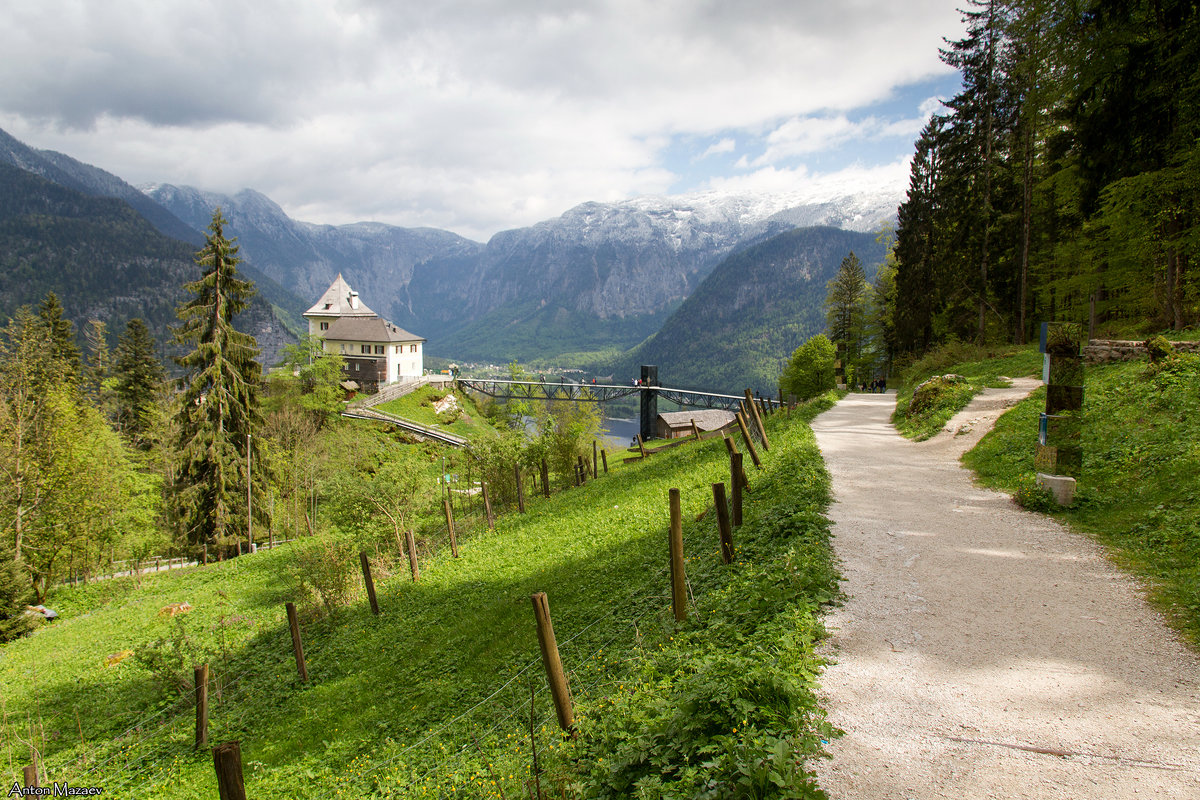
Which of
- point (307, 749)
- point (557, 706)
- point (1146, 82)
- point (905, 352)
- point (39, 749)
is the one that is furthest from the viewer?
point (905, 352)

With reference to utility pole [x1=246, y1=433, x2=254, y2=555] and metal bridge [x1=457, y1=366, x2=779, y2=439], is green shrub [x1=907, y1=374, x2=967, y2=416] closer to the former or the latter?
utility pole [x1=246, y1=433, x2=254, y2=555]

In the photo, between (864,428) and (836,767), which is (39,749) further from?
(864,428)

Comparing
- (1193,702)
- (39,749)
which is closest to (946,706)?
(1193,702)

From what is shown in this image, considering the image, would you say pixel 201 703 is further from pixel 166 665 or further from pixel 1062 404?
pixel 1062 404

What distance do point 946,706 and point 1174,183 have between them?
1877 cm

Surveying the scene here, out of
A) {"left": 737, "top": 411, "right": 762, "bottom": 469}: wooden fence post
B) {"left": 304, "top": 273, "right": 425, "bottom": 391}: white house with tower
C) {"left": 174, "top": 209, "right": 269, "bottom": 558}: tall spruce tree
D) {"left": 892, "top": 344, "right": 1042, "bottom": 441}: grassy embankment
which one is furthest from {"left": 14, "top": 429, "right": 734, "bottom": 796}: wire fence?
{"left": 304, "top": 273, "right": 425, "bottom": 391}: white house with tower

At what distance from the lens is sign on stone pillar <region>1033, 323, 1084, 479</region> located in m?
10.5

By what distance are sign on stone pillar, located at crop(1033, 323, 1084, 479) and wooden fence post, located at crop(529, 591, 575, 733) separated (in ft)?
33.9

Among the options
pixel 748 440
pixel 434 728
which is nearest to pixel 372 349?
pixel 748 440

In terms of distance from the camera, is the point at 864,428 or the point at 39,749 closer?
the point at 39,749

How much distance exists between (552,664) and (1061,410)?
10911 millimetres

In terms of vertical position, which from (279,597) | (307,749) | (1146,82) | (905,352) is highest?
(1146,82)

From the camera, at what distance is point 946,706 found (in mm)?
4996

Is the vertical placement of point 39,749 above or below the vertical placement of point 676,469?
below
